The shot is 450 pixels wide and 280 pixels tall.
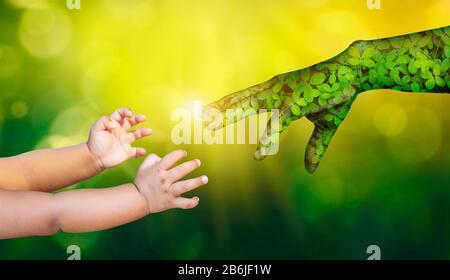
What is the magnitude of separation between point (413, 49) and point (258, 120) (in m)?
0.44

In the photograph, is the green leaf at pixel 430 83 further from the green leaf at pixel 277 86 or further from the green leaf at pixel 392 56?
the green leaf at pixel 277 86

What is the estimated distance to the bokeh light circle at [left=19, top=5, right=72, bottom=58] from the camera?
1364 mm

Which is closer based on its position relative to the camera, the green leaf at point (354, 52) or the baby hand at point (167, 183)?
the baby hand at point (167, 183)

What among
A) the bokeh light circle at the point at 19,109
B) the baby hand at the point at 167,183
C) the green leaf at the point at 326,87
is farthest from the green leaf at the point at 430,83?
the bokeh light circle at the point at 19,109

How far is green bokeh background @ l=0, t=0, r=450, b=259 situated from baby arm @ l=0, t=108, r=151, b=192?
112mm

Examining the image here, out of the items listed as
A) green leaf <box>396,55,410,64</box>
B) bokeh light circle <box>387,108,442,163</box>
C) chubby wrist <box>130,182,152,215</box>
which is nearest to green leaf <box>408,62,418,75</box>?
green leaf <box>396,55,410,64</box>

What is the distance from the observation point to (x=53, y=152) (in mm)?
1271

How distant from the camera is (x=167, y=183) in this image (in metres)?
1.18

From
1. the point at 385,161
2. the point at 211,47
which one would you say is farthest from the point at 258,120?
the point at 385,161

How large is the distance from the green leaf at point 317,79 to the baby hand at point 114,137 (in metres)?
0.44

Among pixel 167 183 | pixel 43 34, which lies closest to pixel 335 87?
pixel 167 183

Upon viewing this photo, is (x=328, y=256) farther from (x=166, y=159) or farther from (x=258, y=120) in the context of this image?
(x=166, y=159)

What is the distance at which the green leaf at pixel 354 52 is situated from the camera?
4.46 ft

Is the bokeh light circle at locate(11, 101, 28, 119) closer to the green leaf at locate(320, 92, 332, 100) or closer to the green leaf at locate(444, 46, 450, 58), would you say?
the green leaf at locate(320, 92, 332, 100)
